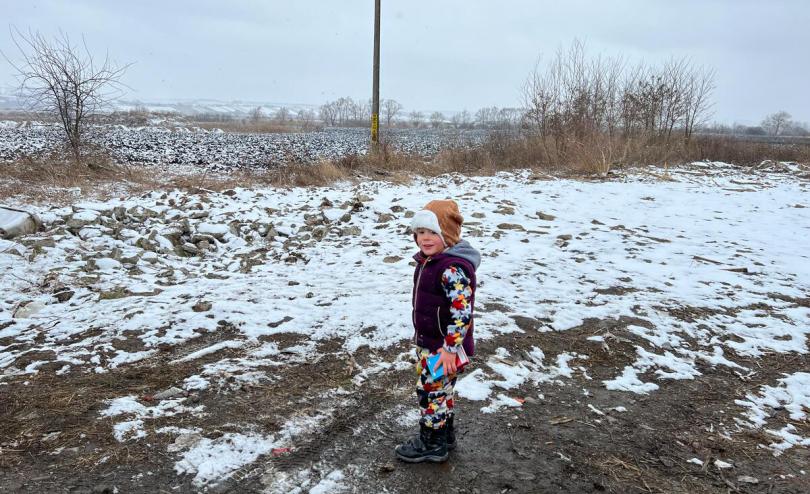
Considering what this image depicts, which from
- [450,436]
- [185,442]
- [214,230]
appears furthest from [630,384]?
[214,230]

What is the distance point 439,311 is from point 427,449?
0.82 metres

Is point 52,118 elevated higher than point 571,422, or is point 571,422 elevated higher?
point 52,118

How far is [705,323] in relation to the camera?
15.7ft

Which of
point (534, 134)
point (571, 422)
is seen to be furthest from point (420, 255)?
point (534, 134)

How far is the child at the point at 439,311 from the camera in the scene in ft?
8.39

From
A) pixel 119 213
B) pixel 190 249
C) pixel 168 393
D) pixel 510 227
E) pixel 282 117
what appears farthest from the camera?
pixel 282 117

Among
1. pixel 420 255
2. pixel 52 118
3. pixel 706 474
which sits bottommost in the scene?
pixel 706 474

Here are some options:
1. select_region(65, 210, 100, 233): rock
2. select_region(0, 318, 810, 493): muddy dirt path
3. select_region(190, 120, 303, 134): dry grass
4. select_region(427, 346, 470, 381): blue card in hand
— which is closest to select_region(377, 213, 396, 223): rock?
select_region(65, 210, 100, 233): rock

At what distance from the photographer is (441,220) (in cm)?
258

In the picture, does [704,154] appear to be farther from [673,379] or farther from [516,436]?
[516,436]

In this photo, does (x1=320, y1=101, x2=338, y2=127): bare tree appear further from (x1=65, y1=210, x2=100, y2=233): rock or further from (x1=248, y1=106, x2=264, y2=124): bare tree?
(x1=65, y1=210, x2=100, y2=233): rock

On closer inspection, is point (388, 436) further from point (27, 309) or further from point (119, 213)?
point (119, 213)

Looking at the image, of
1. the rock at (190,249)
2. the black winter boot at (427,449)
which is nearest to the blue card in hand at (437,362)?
the black winter boot at (427,449)

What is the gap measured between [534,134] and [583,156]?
3.26m
